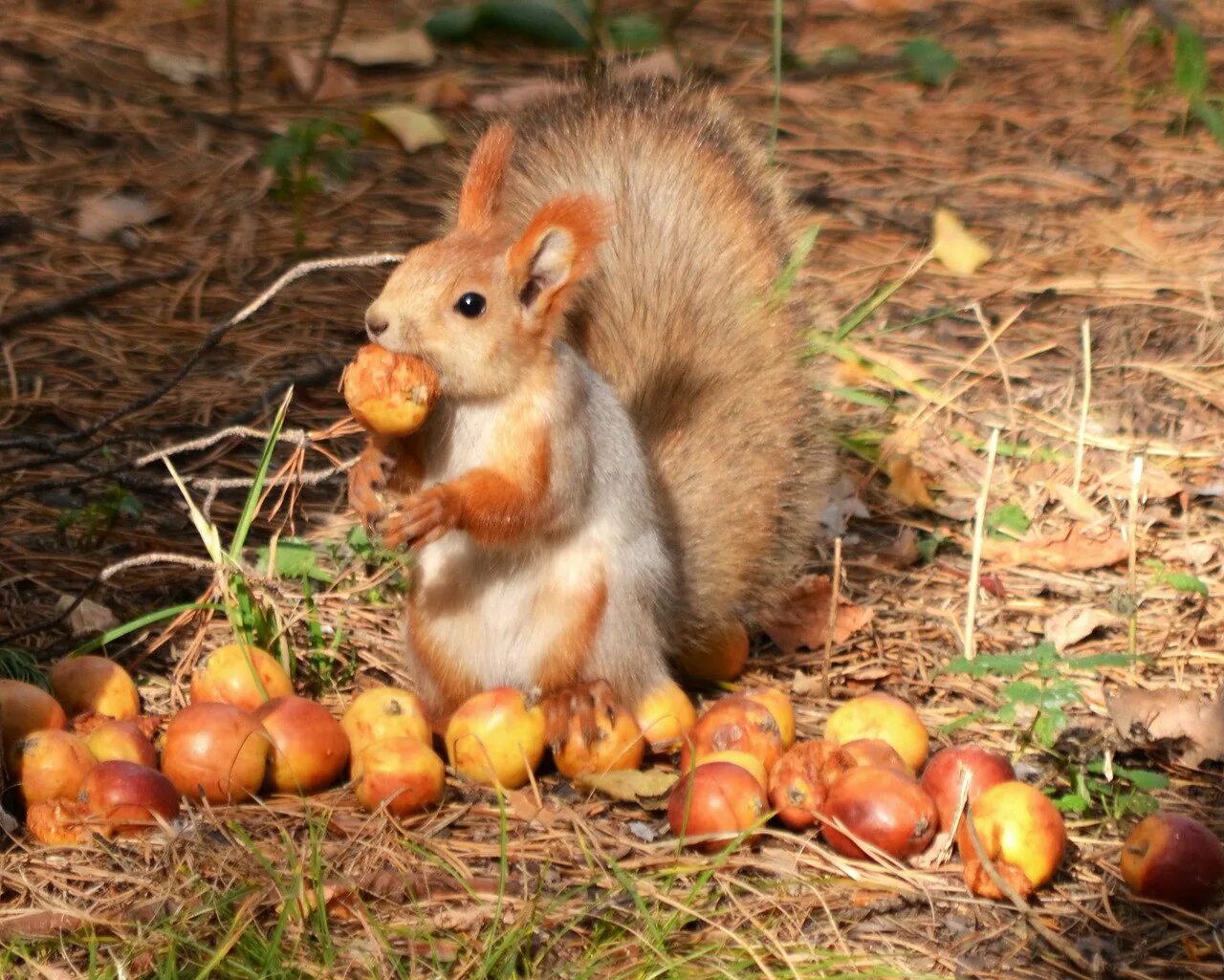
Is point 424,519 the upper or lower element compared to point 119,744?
upper

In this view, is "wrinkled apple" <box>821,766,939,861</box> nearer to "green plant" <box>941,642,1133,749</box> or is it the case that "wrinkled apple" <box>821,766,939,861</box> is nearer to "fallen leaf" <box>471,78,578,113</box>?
"green plant" <box>941,642,1133,749</box>

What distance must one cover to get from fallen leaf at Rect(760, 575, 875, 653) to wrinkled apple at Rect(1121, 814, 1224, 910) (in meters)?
0.77

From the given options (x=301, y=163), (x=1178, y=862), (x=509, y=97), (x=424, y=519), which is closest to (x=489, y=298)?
(x=424, y=519)

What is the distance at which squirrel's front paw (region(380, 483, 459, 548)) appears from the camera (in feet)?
6.45

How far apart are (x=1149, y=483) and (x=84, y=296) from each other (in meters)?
2.22

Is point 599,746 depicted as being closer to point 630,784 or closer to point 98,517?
point 630,784

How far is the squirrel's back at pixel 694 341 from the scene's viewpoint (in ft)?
8.27

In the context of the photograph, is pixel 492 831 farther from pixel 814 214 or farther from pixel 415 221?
pixel 814 214

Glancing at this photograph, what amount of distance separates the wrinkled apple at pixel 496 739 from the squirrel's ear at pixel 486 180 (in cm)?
65

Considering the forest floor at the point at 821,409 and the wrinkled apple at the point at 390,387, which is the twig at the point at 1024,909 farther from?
the wrinkled apple at the point at 390,387

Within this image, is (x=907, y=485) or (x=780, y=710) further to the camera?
(x=907, y=485)

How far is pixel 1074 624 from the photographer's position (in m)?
2.54

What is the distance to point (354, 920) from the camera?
1.73 metres

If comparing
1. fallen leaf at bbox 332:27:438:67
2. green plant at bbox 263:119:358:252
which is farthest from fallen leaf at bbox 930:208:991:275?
fallen leaf at bbox 332:27:438:67
